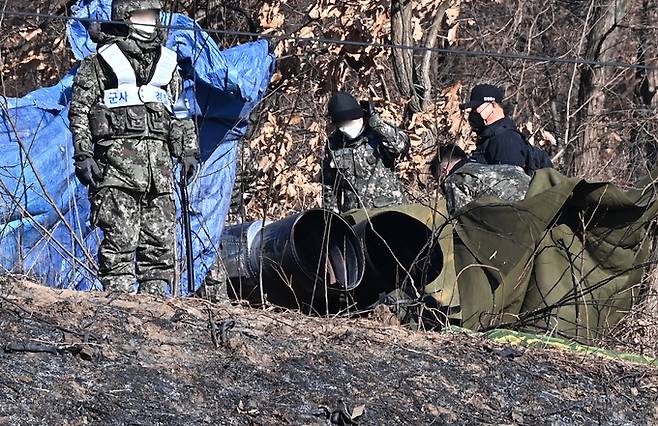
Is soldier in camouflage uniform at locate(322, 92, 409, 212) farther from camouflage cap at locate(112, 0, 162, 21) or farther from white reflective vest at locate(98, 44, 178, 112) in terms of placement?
camouflage cap at locate(112, 0, 162, 21)

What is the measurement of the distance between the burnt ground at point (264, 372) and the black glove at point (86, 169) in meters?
1.27

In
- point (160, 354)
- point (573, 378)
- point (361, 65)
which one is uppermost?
point (361, 65)

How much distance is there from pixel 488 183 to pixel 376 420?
2612 mm

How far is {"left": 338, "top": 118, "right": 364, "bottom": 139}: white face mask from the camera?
26.0 ft

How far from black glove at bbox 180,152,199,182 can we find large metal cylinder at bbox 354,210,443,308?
0.92 meters

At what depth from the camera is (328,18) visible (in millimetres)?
9703

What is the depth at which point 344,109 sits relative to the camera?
309 inches

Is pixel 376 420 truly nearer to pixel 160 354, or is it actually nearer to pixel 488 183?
pixel 160 354

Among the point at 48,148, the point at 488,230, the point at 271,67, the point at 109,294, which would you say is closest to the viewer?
the point at 109,294

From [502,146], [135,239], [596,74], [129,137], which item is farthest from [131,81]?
[596,74]

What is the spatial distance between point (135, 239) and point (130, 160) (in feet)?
1.35

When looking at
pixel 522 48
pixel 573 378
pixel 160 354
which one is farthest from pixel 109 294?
pixel 522 48

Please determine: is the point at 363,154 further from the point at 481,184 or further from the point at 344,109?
the point at 481,184

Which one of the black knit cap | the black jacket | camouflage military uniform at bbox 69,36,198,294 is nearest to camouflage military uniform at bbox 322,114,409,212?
the black knit cap
